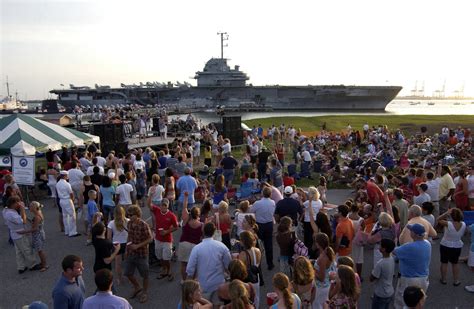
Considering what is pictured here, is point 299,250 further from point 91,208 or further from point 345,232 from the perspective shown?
point 91,208

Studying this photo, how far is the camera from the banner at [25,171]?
11.5m

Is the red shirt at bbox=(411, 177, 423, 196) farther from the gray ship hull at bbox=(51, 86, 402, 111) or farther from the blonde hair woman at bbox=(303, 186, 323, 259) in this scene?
the gray ship hull at bbox=(51, 86, 402, 111)

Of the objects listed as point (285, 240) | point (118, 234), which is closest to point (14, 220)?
point (118, 234)

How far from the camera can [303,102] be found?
80812mm

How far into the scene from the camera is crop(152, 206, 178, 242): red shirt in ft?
22.8

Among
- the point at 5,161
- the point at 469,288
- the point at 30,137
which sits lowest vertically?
the point at 469,288

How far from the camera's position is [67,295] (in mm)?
4289

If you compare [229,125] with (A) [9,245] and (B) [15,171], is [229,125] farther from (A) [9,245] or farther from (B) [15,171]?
(A) [9,245]

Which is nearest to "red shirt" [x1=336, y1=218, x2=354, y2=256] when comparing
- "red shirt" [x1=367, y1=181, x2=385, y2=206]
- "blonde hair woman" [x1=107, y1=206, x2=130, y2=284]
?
"red shirt" [x1=367, y1=181, x2=385, y2=206]

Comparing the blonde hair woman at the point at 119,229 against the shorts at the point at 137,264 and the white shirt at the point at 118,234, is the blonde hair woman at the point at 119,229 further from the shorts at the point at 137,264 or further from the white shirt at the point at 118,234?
the shorts at the point at 137,264

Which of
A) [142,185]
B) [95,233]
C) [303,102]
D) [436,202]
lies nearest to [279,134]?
[142,185]

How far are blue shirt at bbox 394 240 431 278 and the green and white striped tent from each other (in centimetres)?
1169

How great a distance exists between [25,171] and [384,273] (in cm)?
1048

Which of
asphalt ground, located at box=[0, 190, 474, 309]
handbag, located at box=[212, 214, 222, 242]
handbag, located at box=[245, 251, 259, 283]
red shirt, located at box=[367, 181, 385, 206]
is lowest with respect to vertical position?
asphalt ground, located at box=[0, 190, 474, 309]
